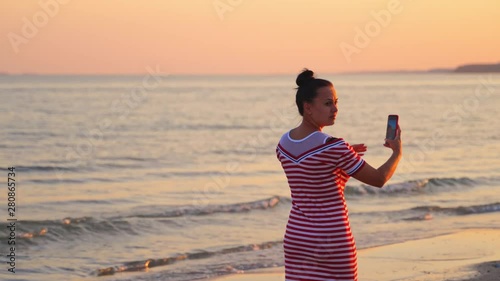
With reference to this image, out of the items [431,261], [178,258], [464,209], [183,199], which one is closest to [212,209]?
[183,199]

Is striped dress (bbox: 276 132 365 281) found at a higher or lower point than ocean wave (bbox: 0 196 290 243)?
lower

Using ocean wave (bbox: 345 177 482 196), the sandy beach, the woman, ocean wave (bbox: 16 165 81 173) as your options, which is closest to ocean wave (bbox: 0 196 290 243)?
ocean wave (bbox: 345 177 482 196)

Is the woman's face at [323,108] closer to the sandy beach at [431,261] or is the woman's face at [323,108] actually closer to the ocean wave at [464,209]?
the sandy beach at [431,261]

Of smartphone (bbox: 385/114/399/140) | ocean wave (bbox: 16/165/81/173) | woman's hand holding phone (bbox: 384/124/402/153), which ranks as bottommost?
woman's hand holding phone (bbox: 384/124/402/153)

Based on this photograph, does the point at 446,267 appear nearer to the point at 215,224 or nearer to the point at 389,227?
the point at 389,227

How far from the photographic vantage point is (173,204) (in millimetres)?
16500

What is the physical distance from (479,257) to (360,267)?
1.39 metres

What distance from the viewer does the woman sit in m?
4.31

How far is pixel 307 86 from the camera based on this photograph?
14.6 feet

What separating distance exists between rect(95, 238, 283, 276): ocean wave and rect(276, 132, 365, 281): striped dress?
21.2ft

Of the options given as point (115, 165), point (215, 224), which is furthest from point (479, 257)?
point (115, 165)

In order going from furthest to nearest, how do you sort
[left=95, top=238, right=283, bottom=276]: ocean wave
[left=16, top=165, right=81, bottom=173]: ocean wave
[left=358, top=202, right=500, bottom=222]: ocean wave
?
1. [left=16, top=165, right=81, bottom=173]: ocean wave
2. [left=358, top=202, right=500, bottom=222]: ocean wave
3. [left=95, top=238, right=283, bottom=276]: ocean wave

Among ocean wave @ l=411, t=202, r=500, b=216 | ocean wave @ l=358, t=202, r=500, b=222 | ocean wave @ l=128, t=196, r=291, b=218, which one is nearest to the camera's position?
ocean wave @ l=358, t=202, r=500, b=222

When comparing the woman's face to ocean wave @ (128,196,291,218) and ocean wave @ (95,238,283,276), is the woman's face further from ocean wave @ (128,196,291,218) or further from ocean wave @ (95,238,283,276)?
ocean wave @ (128,196,291,218)
